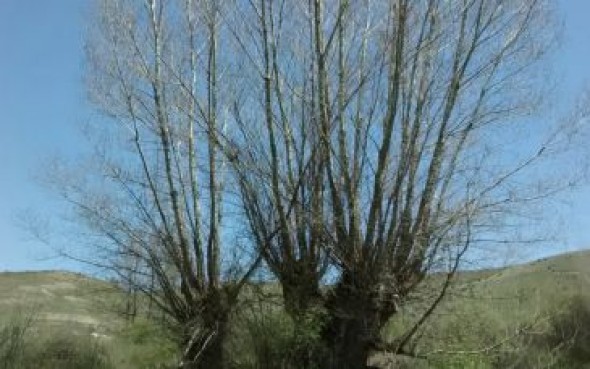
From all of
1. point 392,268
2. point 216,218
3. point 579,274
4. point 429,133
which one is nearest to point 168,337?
point 216,218

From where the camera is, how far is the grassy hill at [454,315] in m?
13.4

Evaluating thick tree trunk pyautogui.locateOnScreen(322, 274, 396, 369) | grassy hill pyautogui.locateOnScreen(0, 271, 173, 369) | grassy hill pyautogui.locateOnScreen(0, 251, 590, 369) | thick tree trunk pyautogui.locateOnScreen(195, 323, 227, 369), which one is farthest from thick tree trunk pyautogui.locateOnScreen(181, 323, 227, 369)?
thick tree trunk pyautogui.locateOnScreen(322, 274, 396, 369)

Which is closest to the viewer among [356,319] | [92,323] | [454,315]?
[356,319]

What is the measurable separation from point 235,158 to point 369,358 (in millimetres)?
3866

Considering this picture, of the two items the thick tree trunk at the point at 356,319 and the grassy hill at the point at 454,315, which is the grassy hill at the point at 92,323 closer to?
the grassy hill at the point at 454,315

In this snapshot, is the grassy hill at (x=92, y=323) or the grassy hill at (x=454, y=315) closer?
the grassy hill at (x=454, y=315)

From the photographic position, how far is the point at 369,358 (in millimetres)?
12969

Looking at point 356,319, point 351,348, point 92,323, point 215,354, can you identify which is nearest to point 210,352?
point 215,354

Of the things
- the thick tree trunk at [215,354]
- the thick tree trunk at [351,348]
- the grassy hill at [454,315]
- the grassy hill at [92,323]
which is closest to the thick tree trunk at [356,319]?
the thick tree trunk at [351,348]

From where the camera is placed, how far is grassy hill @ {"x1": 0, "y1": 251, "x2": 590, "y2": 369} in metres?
13.4

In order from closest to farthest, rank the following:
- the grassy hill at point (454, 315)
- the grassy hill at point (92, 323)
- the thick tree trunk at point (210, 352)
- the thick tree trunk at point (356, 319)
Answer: the thick tree trunk at point (356, 319)
the grassy hill at point (454, 315)
the thick tree trunk at point (210, 352)
the grassy hill at point (92, 323)

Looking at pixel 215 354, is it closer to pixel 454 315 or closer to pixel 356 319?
pixel 356 319

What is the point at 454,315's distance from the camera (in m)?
14.2

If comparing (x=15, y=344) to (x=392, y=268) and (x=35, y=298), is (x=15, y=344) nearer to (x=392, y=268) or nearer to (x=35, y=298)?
(x=392, y=268)
